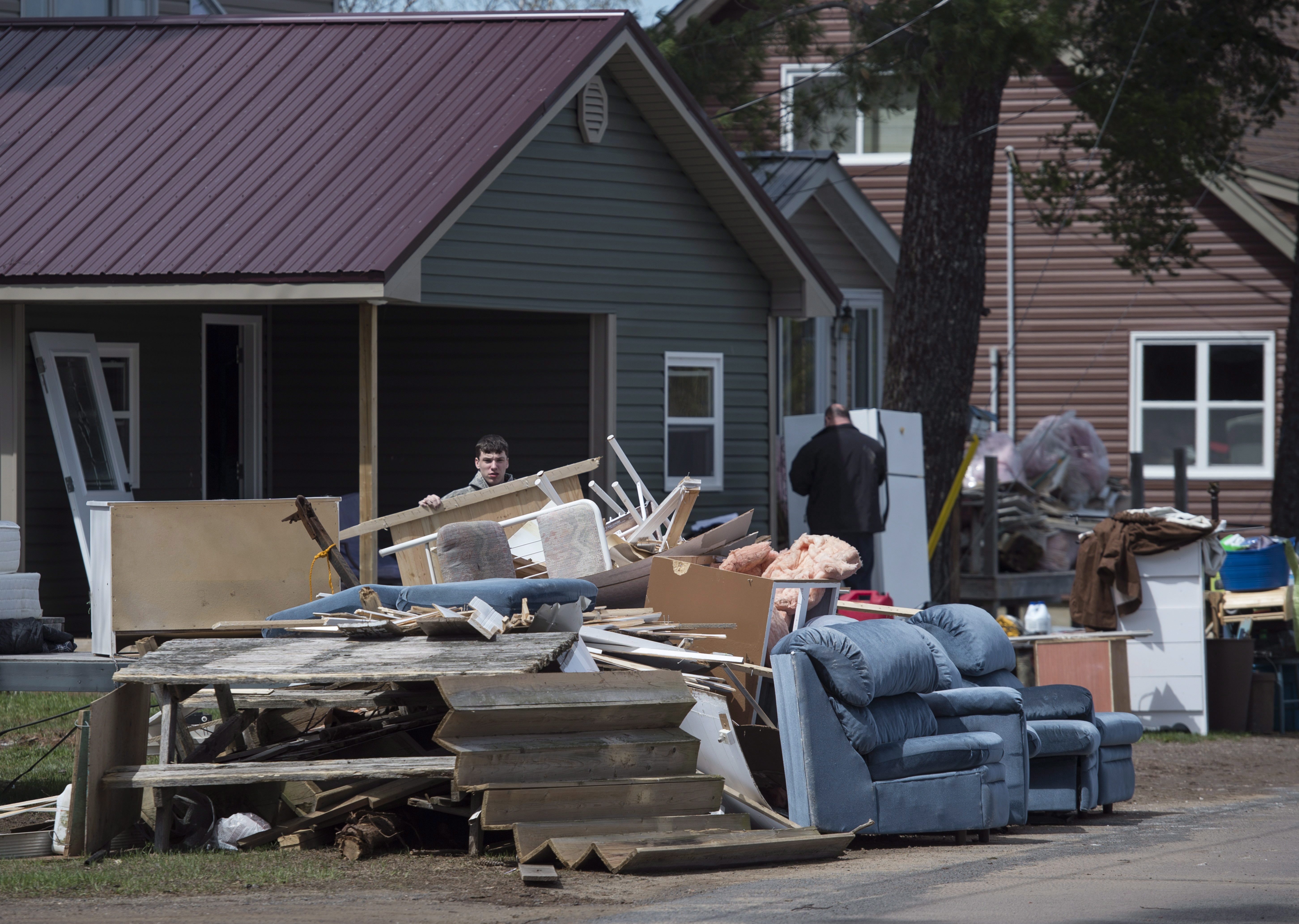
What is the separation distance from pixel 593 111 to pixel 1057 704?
20.5ft

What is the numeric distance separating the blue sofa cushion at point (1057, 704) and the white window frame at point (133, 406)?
737cm

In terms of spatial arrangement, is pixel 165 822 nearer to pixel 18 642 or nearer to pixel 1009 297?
pixel 18 642

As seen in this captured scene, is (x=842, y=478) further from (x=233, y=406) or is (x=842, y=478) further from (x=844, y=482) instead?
(x=233, y=406)

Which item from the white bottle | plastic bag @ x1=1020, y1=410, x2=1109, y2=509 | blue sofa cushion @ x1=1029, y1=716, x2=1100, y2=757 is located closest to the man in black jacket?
the white bottle

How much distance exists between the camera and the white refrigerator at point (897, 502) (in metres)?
14.7

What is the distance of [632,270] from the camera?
1420 centimetres

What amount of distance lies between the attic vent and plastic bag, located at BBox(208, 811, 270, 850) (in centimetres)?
690

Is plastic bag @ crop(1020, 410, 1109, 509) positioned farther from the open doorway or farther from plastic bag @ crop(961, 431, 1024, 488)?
the open doorway

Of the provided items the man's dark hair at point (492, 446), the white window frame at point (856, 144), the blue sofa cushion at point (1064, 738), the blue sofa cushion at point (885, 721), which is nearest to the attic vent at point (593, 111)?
the man's dark hair at point (492, 446)

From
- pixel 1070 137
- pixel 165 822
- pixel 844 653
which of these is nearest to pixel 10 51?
pixel 165 822

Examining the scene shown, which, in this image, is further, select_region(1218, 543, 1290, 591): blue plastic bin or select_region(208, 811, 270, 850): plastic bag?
select_region(1218, 543, 1290, 591): blue plastic bin

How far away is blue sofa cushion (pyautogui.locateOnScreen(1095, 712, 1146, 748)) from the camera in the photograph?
385 inches

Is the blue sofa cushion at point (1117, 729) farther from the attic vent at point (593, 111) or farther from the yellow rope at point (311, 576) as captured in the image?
the attic vent at point (593, 111)

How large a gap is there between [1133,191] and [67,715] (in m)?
12.8
